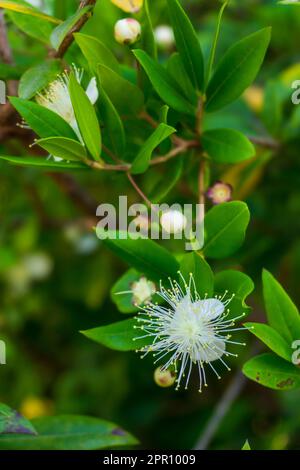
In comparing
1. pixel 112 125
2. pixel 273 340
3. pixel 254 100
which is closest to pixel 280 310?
pixel 273 340

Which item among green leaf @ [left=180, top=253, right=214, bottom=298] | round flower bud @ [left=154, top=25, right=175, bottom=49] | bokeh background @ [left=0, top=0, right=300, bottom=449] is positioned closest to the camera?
green leaf @ [left=180, top=253, right=214, bottom=298]

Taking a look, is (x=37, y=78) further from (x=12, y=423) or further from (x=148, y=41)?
(x=12, y=423)

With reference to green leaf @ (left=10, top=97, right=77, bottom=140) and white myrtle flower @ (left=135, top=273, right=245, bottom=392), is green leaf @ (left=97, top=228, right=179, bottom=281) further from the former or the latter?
green leaf @ (left=10, top=97, right=77, bottom=140)

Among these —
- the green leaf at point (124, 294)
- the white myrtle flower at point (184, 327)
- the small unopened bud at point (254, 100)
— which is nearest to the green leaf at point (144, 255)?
the white myrtle flower at point (184, 327)

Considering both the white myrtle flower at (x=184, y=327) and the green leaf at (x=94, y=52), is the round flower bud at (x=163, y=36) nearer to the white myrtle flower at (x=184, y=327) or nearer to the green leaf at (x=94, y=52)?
the green leaf at (x=94, y=52)

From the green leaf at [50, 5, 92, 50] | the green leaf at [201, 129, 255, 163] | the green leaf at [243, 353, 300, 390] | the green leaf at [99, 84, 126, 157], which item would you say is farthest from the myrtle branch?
the green leaf at [243, 353, 300, 390]

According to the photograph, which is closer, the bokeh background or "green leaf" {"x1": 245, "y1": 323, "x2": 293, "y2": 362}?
"green leaf" {"x1": 245, "y1": 323, "x2": 293, "y2": 362}
